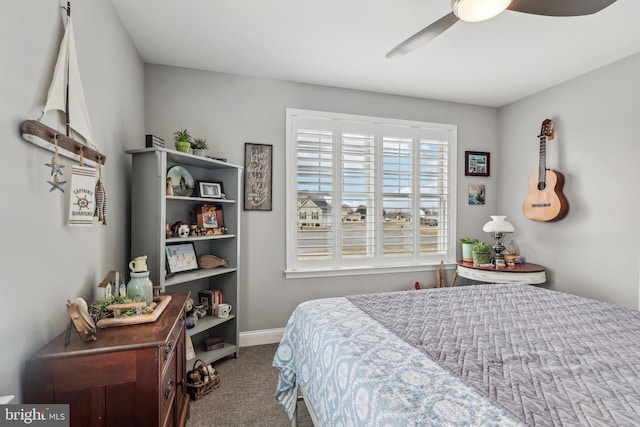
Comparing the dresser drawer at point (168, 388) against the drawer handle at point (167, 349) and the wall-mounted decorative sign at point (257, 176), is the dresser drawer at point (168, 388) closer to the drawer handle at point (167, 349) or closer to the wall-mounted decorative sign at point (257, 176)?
the drawer handle at point (167, 349)

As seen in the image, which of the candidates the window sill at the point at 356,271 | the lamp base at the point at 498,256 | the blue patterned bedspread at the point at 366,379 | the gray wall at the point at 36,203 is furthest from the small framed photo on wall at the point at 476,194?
the gray wall at the point at 36,203

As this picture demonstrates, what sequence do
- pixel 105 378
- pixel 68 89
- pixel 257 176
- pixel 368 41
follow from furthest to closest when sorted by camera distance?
pixel 257 176 < pixel 368 41 < pixel 68 89 < pixel 105 378

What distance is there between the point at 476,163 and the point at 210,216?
3.17 metres

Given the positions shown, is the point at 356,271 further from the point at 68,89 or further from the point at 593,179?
the point at 68,89

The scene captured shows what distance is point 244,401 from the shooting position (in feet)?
7.22

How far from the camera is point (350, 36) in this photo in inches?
93.4

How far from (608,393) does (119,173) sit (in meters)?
2.72

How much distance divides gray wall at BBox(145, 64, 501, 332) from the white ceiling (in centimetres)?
14

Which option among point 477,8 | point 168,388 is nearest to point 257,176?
point 168,388

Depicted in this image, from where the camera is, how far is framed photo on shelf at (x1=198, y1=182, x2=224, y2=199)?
2717 mm

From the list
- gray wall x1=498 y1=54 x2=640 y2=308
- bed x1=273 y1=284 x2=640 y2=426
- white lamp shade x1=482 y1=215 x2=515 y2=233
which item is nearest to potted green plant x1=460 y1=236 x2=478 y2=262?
white lamp shade x1=482 y1=215 x2=515 y2=233

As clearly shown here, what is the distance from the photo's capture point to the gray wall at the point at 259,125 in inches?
114

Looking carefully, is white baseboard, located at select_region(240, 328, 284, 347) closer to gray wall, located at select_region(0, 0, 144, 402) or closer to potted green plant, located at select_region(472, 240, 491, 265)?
gray wall, located at select_region(0, 0, 144, 402)
